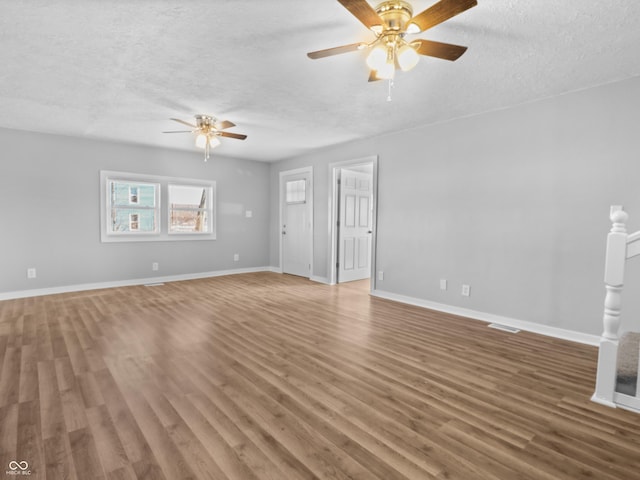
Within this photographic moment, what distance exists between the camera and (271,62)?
2744mm

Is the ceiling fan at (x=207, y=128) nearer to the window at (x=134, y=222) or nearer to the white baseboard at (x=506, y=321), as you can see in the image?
the window at (x=134, y=222)

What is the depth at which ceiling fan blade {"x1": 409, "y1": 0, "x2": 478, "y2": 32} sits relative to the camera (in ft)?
5.46

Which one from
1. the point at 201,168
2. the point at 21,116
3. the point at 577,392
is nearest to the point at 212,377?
the point at 577,392

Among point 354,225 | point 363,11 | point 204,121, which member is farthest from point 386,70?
point 354,225

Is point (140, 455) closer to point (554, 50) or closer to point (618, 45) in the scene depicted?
point (554, 50)

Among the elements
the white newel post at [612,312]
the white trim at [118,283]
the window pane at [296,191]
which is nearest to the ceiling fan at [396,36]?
the white newel post at [612,312]

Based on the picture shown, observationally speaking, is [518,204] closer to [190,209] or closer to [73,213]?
[190,209]

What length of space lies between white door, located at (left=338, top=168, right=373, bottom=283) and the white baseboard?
1381mm

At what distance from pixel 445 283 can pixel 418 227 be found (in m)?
0.84

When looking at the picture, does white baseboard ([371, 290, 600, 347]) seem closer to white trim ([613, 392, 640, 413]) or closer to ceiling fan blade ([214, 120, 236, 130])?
white trim ([613, 392, 640, 413])

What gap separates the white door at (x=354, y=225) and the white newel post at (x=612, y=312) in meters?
4.16

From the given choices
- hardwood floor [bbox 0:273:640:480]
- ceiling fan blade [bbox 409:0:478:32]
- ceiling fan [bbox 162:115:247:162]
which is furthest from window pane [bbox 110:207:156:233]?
ceiling fan blade [bbox 409:0:478:32]

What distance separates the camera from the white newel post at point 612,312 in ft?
6.95

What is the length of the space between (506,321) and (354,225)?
10.4 ft
